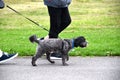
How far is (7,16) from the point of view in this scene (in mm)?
17094

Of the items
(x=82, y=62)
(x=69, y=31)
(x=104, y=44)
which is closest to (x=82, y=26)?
(x=69, y=31)

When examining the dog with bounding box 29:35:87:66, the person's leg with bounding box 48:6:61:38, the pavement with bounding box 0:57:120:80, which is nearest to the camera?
the pavement with bounding box 0:57:120:80

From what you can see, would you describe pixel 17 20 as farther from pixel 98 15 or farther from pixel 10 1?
pixel 10 1

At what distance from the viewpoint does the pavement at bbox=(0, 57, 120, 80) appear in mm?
7684

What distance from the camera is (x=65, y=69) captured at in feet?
27.2

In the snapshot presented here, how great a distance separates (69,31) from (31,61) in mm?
4669

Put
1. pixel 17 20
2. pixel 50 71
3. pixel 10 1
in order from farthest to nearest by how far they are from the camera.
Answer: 1. pixel 10 1
2. pixel 17 20
3. pixel 50 71

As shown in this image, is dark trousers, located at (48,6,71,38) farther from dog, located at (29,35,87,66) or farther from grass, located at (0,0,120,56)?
grass, located at (0,0,120,56)

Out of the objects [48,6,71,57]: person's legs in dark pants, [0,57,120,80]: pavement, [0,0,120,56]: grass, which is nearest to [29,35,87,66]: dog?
[0,57,120,80]: pavement

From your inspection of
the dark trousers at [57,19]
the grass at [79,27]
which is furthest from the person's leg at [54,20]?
the grass at [79,27]

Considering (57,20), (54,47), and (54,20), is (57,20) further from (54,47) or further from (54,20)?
(54,47)

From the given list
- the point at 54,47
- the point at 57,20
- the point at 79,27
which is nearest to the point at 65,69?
the point at 54,47

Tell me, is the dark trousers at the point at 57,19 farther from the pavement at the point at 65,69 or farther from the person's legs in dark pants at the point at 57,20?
the pavement at the point at 65,69

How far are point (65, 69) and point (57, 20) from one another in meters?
1.08
